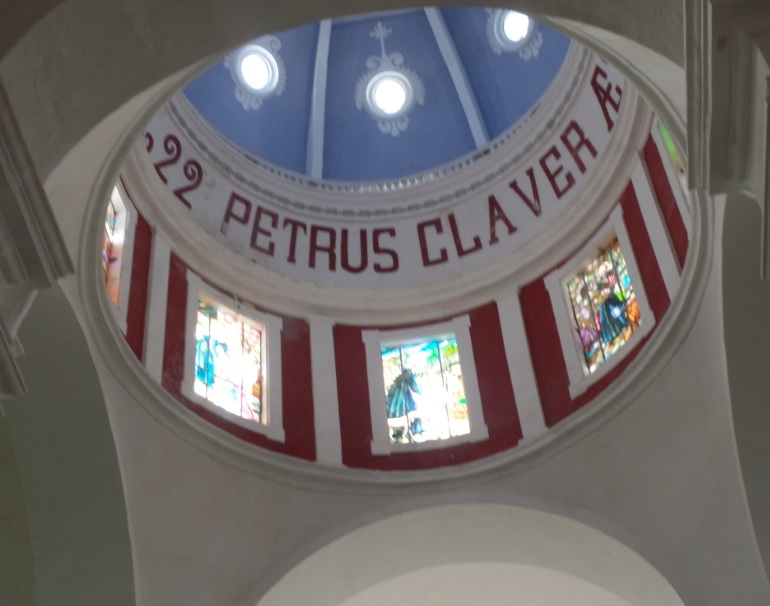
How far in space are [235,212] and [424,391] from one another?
315 centimetres

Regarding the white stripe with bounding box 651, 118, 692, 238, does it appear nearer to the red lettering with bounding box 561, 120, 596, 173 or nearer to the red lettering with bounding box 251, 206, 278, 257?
the red lettering with bounding box 561, 120, 596, 173

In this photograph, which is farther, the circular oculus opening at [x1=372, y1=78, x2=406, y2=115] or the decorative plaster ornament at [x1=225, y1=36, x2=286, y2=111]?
the circular oculus opening at [x1=372, y1=78, x2=406, y2=115]

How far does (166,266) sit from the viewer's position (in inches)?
425

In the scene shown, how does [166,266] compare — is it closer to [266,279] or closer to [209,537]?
[266,279]

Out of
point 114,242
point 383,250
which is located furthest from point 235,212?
point 114,242

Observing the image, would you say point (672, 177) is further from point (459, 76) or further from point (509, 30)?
point (459, 76)

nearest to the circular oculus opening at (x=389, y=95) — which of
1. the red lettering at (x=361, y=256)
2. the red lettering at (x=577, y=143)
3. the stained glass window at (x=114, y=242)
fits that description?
the red lettering at (x=361, y=256)

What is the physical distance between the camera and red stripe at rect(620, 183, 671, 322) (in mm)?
9953

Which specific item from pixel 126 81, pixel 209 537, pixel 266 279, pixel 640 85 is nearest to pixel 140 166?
pixel 266 279

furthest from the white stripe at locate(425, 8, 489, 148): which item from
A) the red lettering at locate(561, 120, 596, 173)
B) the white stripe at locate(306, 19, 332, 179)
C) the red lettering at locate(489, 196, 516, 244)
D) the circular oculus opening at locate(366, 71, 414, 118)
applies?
the red lettering at locate(561, 120, 596, 173)

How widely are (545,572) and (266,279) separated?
446cm

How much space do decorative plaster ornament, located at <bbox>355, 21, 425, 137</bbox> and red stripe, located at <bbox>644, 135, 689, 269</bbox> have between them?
18.6 ft

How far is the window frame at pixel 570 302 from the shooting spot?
1015 cm

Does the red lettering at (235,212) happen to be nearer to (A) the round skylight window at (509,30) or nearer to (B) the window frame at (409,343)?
(B) the window frame at (409,343)
